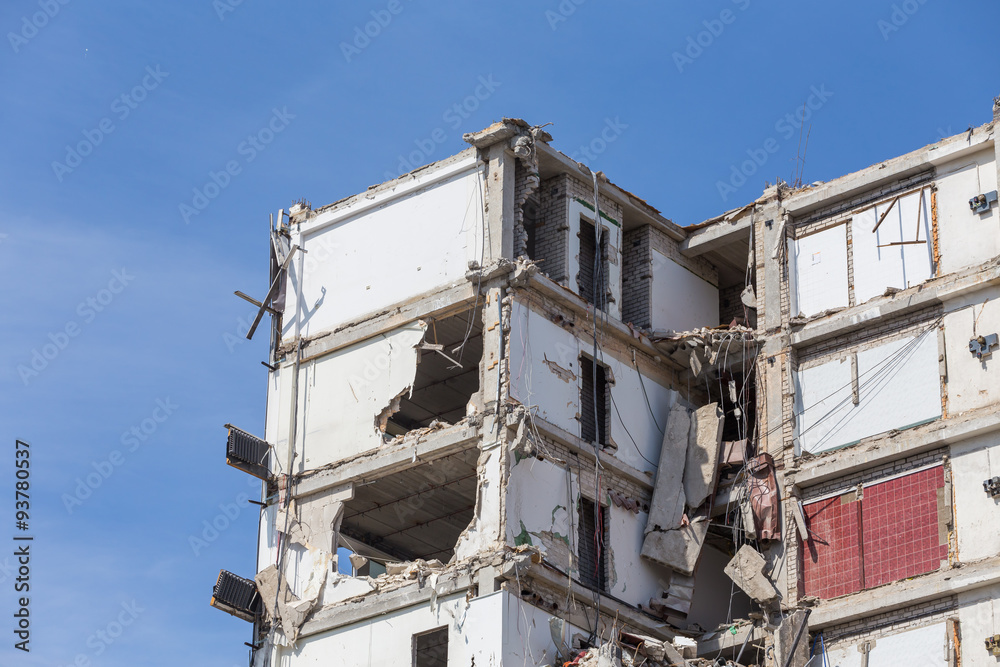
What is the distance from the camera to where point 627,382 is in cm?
3409

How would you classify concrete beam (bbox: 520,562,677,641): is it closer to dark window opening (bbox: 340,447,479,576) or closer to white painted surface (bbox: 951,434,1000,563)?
dark window opening (bbox: 340,447,479,576)

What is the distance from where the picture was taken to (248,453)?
34.2 metres

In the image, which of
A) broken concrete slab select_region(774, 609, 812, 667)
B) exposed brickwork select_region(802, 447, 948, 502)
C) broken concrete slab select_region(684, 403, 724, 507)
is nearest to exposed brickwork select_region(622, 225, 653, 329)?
broken concrete slab select_region(684, 403, 724, 507)

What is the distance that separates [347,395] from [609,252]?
20.1 feet

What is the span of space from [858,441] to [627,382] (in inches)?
187

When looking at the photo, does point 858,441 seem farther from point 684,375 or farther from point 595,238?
point 595,238

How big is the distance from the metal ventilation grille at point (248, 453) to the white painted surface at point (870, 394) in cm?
1069

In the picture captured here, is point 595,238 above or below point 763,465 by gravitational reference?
above

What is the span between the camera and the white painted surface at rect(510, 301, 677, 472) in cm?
3200

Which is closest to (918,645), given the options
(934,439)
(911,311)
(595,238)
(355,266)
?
(934,439)

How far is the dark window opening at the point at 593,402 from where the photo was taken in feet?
108

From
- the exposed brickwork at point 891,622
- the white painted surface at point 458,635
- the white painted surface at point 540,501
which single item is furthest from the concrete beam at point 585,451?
the exposed brickwork at point 891,622

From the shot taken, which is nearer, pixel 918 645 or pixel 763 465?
pixel 918 645

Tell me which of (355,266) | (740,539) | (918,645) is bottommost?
(918,645)
